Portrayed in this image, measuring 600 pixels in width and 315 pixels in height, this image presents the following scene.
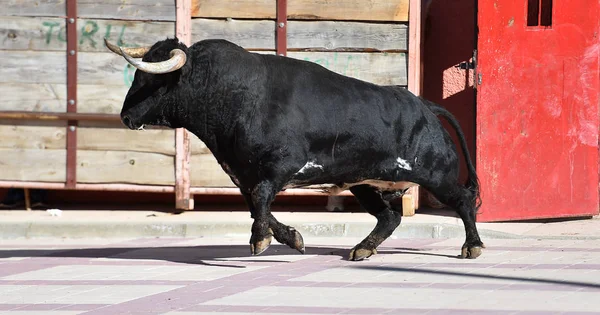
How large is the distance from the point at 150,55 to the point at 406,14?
355 cm

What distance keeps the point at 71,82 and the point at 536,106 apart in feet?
14.1

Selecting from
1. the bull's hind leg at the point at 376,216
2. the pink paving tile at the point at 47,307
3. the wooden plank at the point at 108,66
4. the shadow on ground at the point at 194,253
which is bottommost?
the pink paving tile at the point at 47,307

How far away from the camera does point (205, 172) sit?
12.1 meters

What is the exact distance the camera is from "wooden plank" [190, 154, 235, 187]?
12.0 metres

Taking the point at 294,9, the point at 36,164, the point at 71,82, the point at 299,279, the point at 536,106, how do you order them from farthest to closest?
the point at 36,164 → the point at 71,82 → the point at 294,9 → the point at 536,106 → the point at 299,279

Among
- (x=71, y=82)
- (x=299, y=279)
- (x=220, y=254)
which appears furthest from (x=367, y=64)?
(x=299, y=279)

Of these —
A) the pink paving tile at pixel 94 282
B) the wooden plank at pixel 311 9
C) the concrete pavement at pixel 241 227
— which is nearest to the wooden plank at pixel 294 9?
the wooden plank at pixel 311 9

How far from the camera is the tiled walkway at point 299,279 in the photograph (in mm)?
7332

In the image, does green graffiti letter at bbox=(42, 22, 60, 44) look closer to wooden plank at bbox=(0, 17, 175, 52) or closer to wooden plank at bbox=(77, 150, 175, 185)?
wooden plank at bbox=(0, 17, 175, 52)

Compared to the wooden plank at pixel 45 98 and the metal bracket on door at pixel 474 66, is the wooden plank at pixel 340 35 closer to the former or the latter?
the metal bracket on door at pixel 474 66

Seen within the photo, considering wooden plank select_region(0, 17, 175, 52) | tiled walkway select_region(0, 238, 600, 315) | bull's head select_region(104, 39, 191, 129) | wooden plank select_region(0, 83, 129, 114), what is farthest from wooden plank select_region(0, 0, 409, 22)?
bull's head select_region(104, 39, 191, 129)

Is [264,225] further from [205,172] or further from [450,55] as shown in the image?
[450,55]

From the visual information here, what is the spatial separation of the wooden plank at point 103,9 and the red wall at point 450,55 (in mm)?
2550

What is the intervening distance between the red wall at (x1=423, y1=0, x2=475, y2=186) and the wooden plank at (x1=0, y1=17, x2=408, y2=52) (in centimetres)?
65
